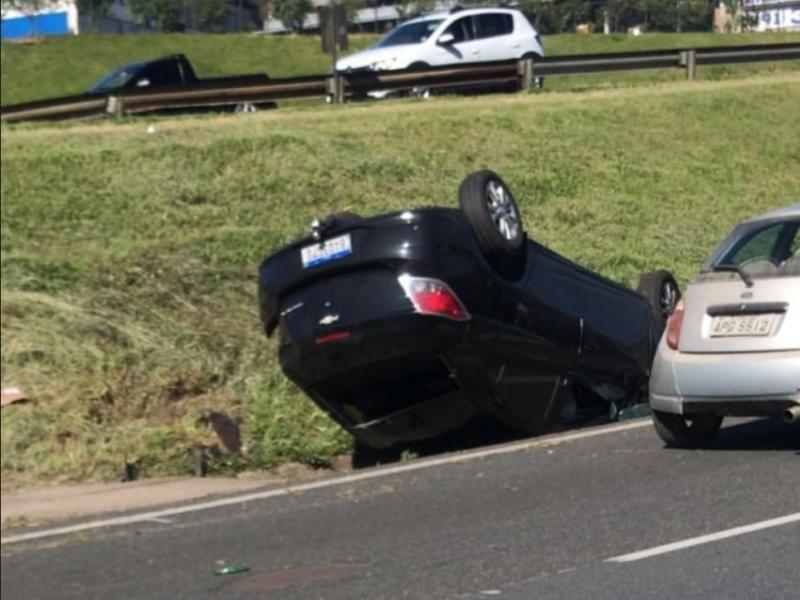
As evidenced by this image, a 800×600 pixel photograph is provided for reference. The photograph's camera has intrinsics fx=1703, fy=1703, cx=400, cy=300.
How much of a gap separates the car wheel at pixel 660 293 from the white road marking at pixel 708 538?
440 cm

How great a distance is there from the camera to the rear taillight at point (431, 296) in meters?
10.4

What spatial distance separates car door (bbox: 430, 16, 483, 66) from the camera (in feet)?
93.6

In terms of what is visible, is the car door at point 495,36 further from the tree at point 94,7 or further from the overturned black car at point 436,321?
the tree at point 94,7

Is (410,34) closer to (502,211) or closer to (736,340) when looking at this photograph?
(502,211)

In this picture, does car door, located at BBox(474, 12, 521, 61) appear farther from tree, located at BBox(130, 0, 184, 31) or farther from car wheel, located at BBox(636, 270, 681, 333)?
tree, located at BBox(130, 0, 184, 31)

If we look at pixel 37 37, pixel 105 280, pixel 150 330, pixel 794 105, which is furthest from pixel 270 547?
pixel 37 37

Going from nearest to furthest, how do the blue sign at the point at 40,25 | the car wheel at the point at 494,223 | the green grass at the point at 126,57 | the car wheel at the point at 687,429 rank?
the car wheel at the point at 687,429
the car wheel at the point at 494,223
the green grass at the point at 126,57
the blue sign at the point at 40,25

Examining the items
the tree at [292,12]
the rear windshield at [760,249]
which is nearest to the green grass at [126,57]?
the tree at [292,12]

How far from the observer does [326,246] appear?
10602 mm

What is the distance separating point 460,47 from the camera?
29.1 m

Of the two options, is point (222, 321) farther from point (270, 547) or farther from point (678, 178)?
point (678, 178)

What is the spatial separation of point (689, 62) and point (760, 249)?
14.9 m

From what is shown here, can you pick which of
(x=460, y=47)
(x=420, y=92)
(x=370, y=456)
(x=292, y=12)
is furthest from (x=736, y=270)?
(x=292, y=12)

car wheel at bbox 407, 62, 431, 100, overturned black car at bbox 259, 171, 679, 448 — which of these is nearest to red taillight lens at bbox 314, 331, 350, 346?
overturned black car at bbox 259, 171, 679, 448
